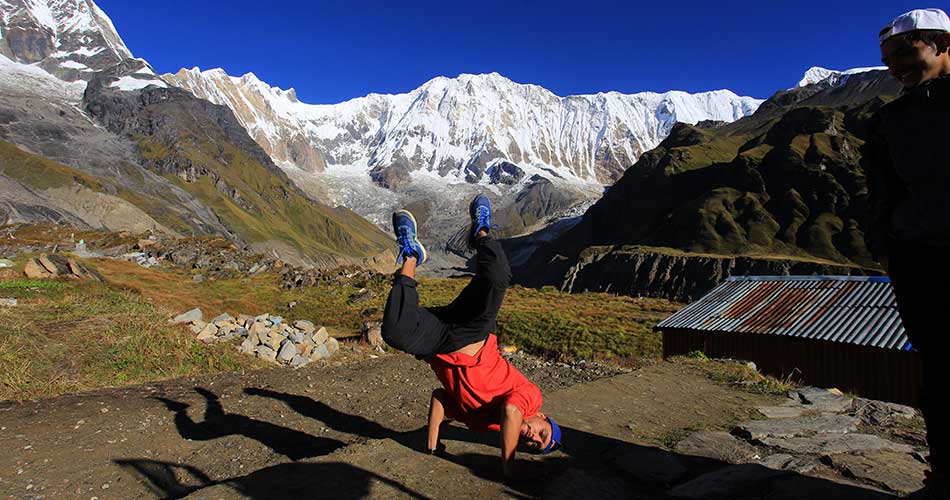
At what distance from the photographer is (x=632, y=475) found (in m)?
5.32

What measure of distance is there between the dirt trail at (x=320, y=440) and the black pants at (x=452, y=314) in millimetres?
1267

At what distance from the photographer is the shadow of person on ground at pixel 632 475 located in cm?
461

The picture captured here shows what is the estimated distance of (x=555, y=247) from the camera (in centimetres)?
18062

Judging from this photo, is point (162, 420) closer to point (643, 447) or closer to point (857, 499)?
point (643, 447)

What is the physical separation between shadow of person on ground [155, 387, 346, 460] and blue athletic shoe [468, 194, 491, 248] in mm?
4242

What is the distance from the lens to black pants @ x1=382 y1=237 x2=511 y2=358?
4.77 metres

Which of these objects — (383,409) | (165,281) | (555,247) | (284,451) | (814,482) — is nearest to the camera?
(814,482)

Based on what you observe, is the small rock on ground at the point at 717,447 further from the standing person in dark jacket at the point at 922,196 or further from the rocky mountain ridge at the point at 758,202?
the rocky mountain ridge at the point at 758,202

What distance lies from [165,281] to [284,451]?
1259 inches

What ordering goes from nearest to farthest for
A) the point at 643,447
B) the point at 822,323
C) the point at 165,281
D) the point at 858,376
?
the point at 643,447 → the point at 858,376 → the point at 822,323 → the point at 165,281

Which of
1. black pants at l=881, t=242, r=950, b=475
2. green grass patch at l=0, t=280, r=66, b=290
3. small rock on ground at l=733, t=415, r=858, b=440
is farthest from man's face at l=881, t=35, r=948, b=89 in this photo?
green grass patch at l=0, t=280, r=66, b=290

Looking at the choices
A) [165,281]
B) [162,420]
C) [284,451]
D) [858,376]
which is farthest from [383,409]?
[165,281]

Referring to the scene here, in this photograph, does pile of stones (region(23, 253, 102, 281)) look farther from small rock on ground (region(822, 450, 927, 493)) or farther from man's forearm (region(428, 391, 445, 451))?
small rock on ground (region(822, 450, 927, 493))

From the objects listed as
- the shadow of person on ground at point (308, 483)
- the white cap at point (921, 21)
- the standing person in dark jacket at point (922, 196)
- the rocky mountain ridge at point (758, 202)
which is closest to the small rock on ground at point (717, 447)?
the standing person in dark jacket at point (922, 196)
